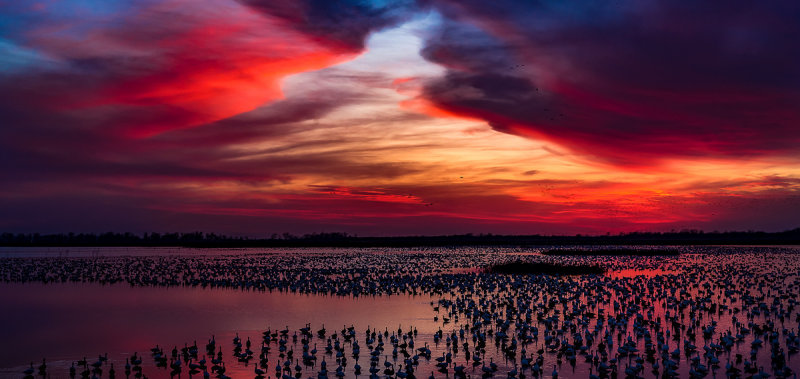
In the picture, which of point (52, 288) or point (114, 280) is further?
point (114, 280)

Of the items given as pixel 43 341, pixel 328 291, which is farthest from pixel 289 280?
pixel 43 341

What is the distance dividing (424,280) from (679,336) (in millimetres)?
24031

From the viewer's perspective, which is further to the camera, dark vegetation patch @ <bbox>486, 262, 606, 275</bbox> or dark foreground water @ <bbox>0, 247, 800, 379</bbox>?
dark vegetation patch @ <bbox>486, 262, 606, 275</bbox>

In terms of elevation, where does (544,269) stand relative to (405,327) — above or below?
above

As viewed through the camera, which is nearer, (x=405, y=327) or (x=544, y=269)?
(x=405, y=327)

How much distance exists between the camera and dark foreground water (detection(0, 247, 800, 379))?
20250 mm

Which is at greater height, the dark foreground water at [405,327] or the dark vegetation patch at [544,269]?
the dark vegetation patch at [544,269]

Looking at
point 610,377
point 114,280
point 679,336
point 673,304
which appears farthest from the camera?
point 114,280

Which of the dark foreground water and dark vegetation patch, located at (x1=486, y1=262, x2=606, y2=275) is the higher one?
dark vegetation patch, located at (x1=486, y1=262, x2=606, y2=275)

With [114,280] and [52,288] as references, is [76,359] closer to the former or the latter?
[52,288]

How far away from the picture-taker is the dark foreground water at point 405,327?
20.2 metres

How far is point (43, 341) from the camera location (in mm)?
26812

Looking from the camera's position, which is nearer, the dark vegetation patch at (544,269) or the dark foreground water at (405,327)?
the dark foreground water at (405,327)

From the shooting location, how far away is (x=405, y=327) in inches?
1081
